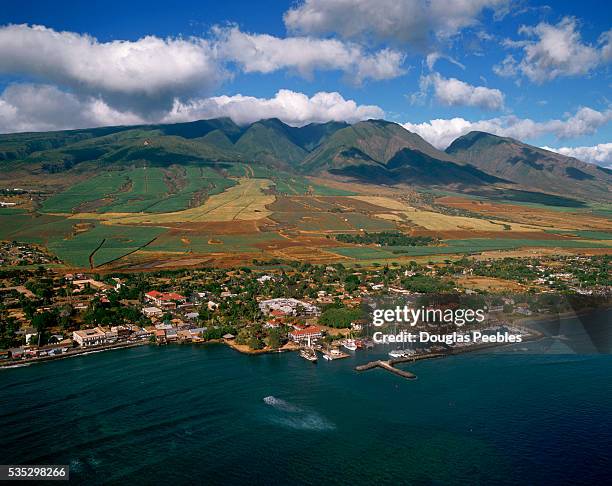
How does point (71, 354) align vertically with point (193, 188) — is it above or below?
below

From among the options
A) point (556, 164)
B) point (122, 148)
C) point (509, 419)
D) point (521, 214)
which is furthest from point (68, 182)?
point (556, 164)

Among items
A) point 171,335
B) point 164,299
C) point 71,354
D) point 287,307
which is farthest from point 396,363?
point 164,299

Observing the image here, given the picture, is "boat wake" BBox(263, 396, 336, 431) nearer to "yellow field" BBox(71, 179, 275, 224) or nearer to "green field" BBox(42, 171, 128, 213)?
"yellow field" BBox(71, 179, 275, 224)

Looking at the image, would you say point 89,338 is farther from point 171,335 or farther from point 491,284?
point 491,284

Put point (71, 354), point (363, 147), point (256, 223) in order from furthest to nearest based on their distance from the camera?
1. point (363, 147)
2. point (256, 223)
3. point (71, 354)

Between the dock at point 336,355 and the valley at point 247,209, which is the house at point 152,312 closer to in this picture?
the dock at point 336,355

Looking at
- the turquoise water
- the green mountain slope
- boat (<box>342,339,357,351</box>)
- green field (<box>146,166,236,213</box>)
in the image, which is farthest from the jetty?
the green mountain slope

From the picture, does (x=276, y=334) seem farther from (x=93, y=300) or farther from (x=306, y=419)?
(x=93, y=300)
